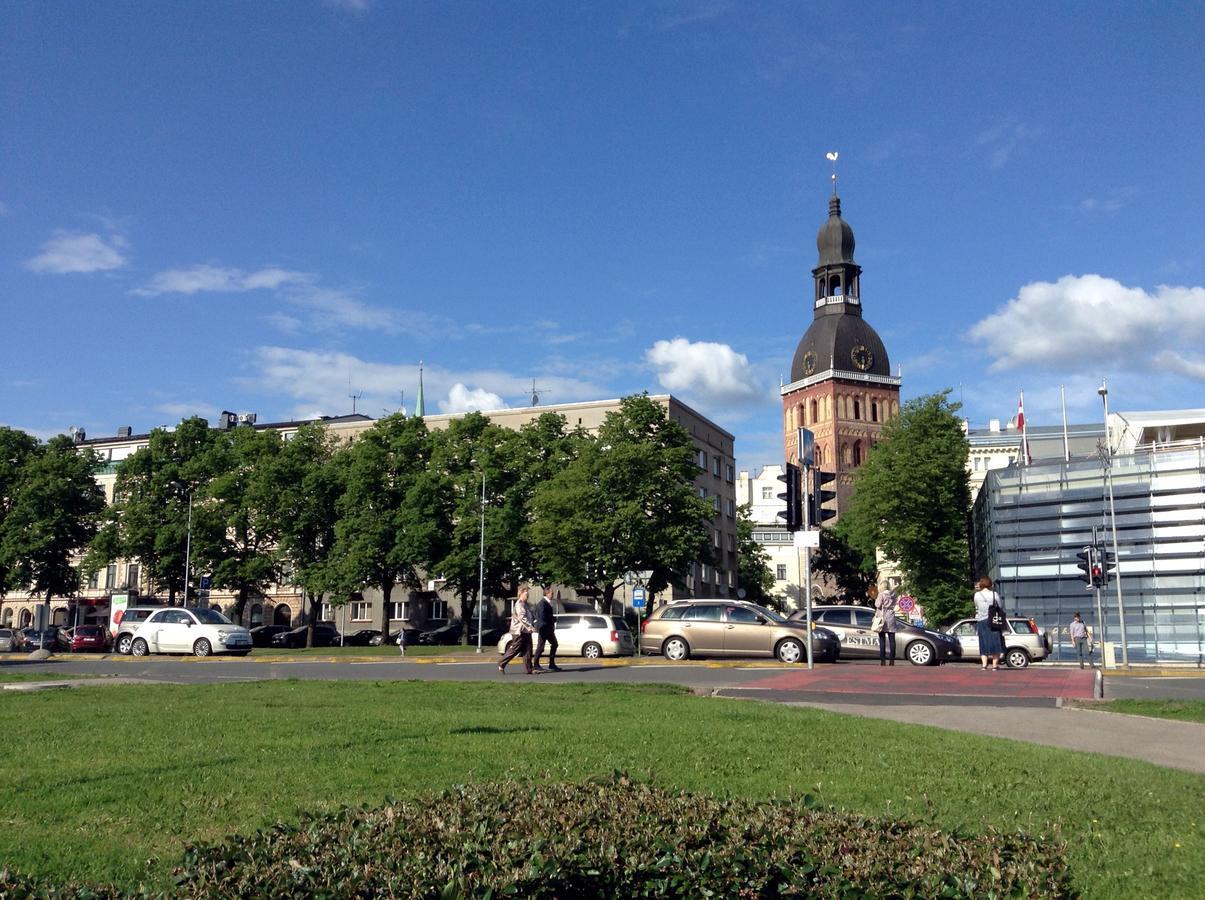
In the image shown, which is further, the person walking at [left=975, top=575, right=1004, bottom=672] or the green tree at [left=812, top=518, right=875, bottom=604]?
the green tree at [left=812, top=518, right=875, bottom=604]

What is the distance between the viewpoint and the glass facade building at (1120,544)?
4631cm

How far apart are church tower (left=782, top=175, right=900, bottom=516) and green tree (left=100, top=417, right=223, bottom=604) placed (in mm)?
79362

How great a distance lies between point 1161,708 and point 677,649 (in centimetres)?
1576

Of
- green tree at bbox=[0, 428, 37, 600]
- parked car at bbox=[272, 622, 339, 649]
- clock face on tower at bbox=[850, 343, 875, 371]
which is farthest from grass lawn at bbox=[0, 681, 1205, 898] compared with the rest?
clock face on tower at bbox=[850, 343, 875, 371]

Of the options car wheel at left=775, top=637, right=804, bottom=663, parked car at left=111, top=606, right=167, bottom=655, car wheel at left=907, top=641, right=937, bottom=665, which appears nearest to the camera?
car wheel at left=775, top=637, right=804, bottom=663

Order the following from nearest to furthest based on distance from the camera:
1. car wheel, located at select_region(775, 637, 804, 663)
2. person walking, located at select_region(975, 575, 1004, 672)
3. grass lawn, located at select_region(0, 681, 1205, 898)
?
grass lawn, located at select_region(0, 681, 1205, 898) → person walking, located at select_region(975, 575, 1004, 672) → car wheel, located at select_region(775, 637, 804, 663)

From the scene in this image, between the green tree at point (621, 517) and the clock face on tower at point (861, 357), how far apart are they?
8117 centimetres

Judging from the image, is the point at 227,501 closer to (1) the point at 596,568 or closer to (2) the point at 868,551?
(1) the point at 596,568

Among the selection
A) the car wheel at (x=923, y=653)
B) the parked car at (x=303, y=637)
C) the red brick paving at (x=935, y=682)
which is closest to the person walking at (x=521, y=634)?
the red brick paving at (x=935, y=682)

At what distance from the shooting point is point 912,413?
67375 mm

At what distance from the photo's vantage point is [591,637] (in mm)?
30156

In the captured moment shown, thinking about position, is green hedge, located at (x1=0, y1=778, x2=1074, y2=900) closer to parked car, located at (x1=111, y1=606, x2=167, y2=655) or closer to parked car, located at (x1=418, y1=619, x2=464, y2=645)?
parked car, located at (x1=111, y1=606, x2=167, y2=655)

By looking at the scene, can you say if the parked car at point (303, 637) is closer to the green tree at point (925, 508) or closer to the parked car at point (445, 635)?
the parked car at point (445, 635)

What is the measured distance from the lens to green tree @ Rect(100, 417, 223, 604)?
209 feet
